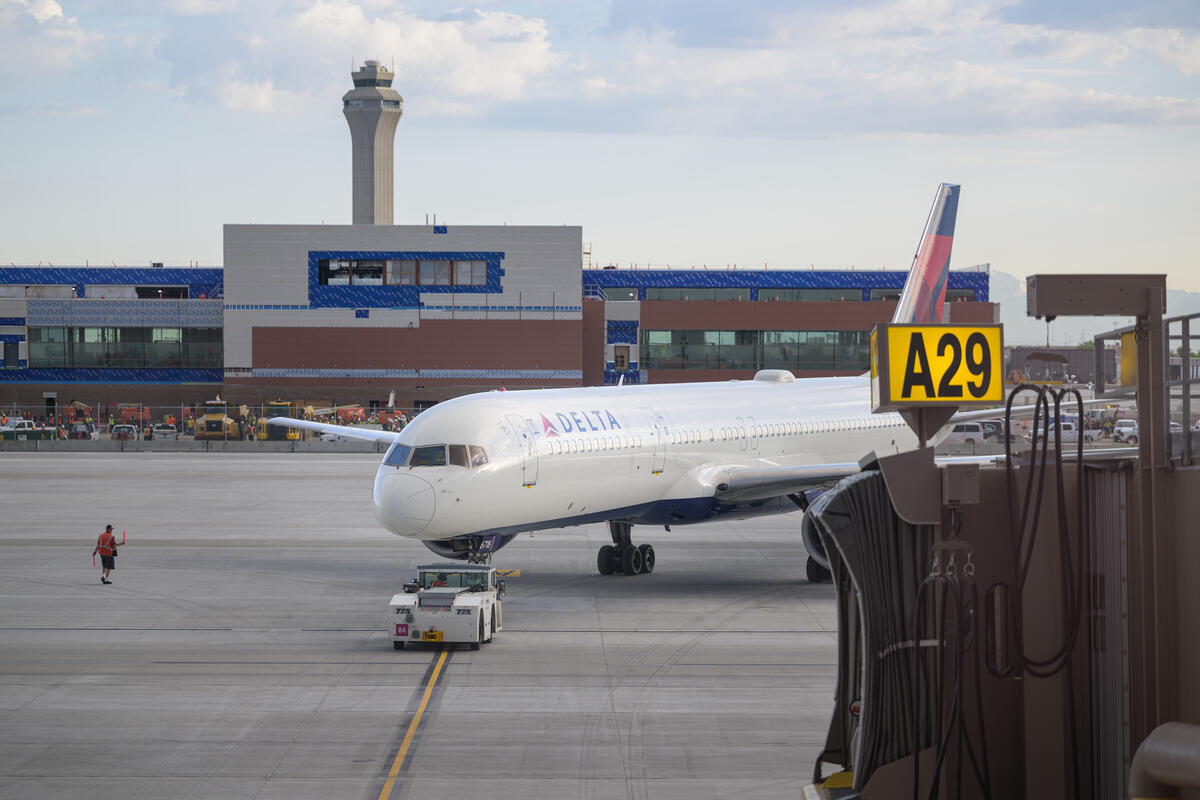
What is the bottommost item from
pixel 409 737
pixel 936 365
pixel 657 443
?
pixel 409 737

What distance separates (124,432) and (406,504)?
77.1m

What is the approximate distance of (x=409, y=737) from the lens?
1850 cm

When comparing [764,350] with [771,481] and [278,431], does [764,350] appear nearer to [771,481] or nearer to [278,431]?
[278,431]

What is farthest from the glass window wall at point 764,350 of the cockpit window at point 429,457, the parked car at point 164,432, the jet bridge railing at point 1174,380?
the jet bridge railing at point 1174,380

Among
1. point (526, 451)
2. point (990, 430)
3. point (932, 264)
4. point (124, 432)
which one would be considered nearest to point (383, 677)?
point (526, 451)

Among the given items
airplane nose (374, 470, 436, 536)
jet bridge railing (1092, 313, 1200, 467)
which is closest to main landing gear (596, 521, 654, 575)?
airplane nose (374, 470, 436, 536)

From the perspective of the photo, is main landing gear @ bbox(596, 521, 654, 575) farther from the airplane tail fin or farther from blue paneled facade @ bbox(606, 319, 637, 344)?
blue paneled facade @ bbox(606, 319, 637, 344)

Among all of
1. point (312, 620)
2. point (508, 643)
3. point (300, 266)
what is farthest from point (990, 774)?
point (300, 266)

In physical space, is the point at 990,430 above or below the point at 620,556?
above

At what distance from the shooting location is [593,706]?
20.4 meters

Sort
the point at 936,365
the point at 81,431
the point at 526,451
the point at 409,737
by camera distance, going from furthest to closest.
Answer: the point at 81,431
the point at 526,451
the point at 409,737
the point at 936,365

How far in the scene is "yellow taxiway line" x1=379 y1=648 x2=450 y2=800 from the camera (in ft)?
53.3

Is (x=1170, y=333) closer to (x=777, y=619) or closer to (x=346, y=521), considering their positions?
(x=777, y=619)

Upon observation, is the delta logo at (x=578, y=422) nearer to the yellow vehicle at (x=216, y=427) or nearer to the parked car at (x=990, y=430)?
the yellow vehicle at (x=216, y=427)
